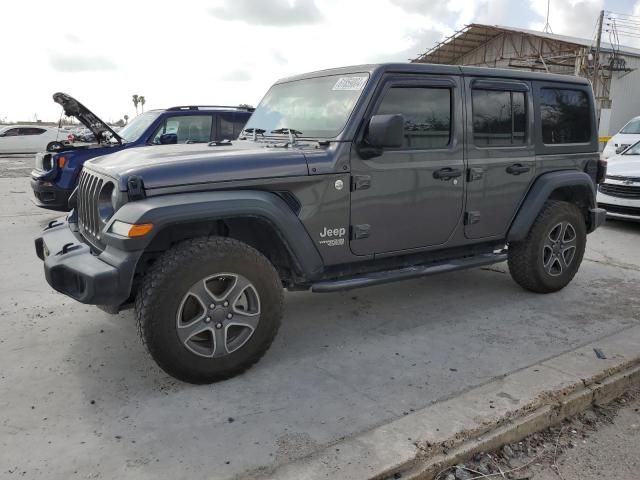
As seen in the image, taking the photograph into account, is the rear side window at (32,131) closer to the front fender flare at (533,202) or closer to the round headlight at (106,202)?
the round headlight at (106,202)

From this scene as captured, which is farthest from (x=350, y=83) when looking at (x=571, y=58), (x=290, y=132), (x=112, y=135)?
(x=571, y=58)

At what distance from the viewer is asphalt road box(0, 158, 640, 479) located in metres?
2.66

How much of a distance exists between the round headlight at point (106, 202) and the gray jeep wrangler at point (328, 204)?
0.01 m

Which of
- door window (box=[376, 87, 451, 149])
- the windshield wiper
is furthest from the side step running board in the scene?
the windshield wiper

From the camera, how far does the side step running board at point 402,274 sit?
3.74 meters

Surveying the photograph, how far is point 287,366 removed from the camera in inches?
142

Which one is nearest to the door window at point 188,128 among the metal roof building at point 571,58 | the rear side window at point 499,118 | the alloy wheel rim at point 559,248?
the rear side window at point 499,118

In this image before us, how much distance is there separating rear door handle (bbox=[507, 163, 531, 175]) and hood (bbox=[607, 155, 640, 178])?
4512 millimetres

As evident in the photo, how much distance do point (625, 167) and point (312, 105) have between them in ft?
21.4

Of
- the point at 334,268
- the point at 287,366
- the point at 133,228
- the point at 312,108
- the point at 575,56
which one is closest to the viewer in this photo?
the point at 133,228

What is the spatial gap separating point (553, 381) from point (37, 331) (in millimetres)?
3628

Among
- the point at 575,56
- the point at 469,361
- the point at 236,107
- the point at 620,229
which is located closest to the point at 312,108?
the point at 469,361

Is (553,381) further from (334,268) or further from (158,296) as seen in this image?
(158,296)

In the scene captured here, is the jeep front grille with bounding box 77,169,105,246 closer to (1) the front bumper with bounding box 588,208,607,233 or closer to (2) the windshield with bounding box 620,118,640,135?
(1) the front bumper with bounding box 588,208,607,233
